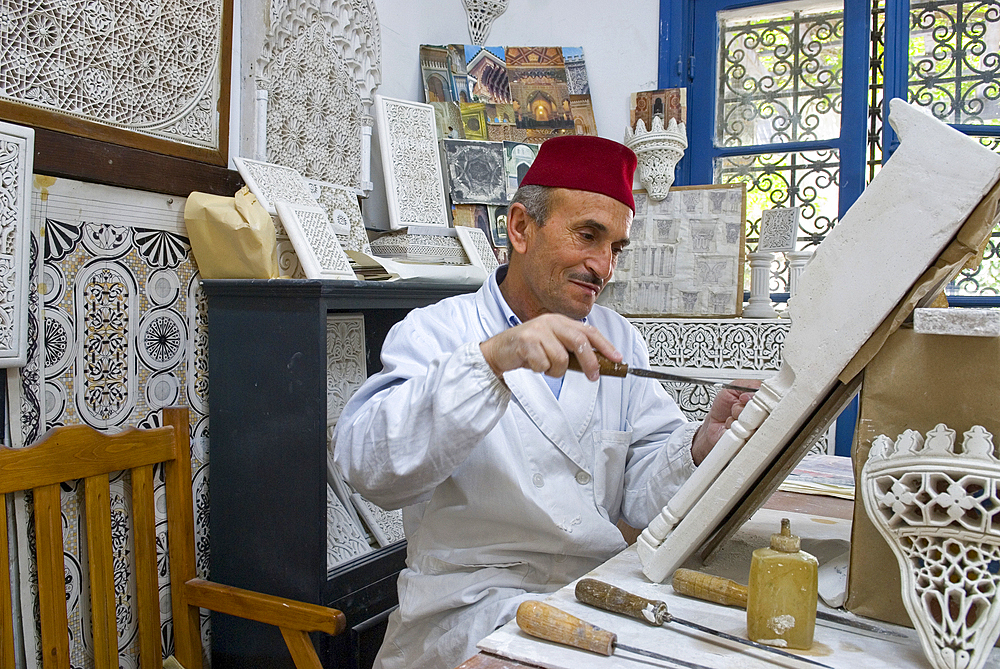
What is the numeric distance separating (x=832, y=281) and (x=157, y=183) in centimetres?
188

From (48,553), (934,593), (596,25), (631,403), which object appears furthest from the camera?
(596,25)

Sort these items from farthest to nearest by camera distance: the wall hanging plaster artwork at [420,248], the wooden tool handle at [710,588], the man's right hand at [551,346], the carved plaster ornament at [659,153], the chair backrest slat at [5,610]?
the carved plaster ornament at [659,153], the wall hanging plaster artwork at [420,248], the chair backrest slat at [5,610], the man's right hand at [551,346], the wooden tool handle at [710,588]

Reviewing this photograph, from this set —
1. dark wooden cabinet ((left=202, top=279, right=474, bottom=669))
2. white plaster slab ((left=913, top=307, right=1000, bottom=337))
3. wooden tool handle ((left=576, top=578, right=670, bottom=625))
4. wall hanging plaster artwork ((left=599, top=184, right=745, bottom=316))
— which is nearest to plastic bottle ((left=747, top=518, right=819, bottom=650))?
wooden tool handle ((left=576, top=578, right=670, bottom=625))

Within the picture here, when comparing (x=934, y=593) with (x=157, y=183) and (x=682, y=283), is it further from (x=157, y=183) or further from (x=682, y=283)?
(x=682, y=283)

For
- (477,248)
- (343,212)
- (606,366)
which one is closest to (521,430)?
(606,366)

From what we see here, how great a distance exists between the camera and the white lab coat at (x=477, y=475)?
1.43 m

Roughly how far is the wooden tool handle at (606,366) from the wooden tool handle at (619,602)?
0.35m

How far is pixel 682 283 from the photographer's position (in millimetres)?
3590

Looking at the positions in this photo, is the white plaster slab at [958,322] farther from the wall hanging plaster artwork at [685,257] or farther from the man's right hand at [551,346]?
the wall hanging plaster artwork at [685,257]

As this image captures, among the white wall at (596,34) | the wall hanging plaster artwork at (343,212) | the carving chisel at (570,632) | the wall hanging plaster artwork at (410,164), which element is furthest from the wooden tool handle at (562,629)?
the white wall at (596,34)

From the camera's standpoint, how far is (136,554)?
2.04 meters

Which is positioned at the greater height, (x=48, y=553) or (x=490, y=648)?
(x=490, y=648)

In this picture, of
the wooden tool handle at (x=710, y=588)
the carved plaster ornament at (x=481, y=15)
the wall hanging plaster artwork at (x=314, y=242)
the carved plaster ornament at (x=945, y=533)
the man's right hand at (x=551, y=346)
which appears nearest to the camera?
the carved plaster ornament at (x=945, y=533)

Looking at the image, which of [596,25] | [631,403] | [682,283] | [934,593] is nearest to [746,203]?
[682,283]
